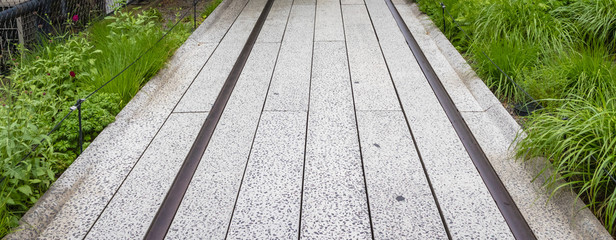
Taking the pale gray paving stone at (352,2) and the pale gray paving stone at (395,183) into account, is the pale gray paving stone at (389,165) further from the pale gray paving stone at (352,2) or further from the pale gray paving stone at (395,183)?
the pale gray paving stone at (352,2)

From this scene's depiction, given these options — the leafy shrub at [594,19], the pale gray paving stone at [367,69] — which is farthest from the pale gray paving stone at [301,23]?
the leafy shrub at [594,19]

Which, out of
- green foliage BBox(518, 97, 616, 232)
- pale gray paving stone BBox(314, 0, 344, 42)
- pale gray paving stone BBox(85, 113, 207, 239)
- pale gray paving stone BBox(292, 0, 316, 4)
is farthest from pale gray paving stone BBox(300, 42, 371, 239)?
pale gray paving stone BBox(292, 0, 316, 4)

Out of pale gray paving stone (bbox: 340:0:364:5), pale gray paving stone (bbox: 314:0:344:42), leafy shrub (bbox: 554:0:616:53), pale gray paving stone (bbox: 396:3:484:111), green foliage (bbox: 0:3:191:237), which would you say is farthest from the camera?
pale gray paving stone (bbox: 340:0:364:5)

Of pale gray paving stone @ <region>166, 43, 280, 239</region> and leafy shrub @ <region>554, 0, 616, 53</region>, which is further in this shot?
leafy shrub @ <region>554, 0, 616, 53</region>

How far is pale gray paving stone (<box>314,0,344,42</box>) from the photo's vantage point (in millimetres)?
4684

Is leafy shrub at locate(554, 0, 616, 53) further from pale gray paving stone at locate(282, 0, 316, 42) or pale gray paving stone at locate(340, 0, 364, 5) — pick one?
pale gray paving stone at locate(340, 0, 364, 5)

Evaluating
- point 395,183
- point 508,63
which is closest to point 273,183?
point 395,183

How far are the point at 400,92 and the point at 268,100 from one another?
0.92m

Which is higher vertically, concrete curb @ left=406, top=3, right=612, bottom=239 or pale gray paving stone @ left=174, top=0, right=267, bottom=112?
concrete curb @ left=406, top=3, right=612, bottom=239

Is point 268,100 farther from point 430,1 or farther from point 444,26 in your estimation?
point 430,1

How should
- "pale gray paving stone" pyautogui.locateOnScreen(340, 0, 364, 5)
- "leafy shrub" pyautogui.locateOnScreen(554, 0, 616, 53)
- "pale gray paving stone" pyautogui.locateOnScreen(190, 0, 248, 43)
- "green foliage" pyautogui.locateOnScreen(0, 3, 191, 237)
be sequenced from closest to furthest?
"green foliage" pyautogui.locateOnScreen(0, 3, 191, 237) < "leafy shrub" pyautogui.locateOnScreen(554, 0, 616, 53) < "pale gray paving stone" pyautogui.locateOnScreen(190, 0, 248, 43) < "pale gray paving stone" pyautogui.locateOnScreen(340, 0, 364, 5)

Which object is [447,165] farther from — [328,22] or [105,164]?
[328,22]

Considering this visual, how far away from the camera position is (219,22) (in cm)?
513

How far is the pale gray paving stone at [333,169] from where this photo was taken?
196 centimetres
